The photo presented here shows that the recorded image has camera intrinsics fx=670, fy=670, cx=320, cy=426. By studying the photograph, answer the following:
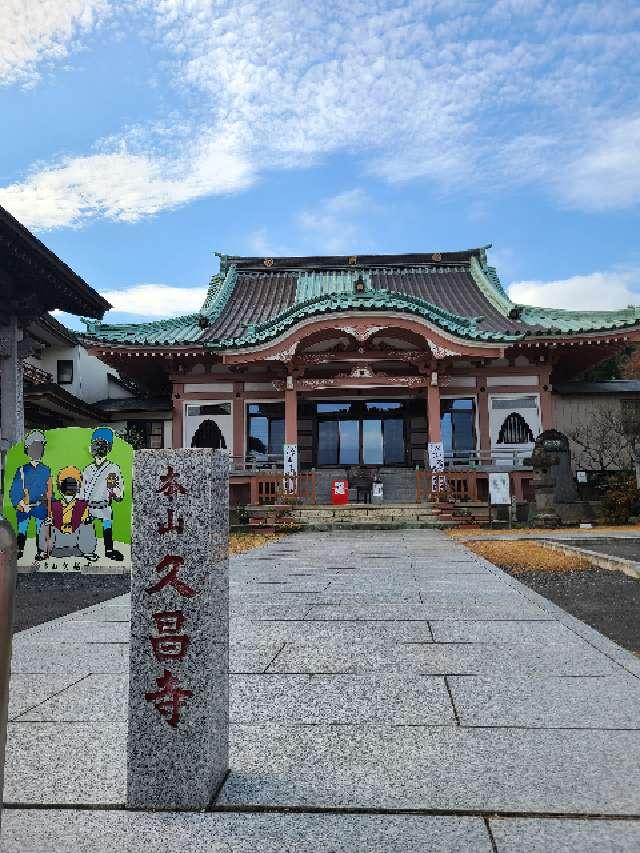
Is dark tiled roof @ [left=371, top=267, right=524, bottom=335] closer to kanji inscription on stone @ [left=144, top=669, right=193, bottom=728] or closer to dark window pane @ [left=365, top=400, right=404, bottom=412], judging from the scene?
dark window pane @ [left=365, top=400, right=404, bottom=412]

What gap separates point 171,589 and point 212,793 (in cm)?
75

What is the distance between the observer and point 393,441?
23312mm

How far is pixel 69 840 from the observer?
2.16 m

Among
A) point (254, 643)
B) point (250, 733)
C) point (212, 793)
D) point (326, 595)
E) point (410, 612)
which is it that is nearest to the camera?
point (212, 793)

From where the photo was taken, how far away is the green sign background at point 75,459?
29.0 ft

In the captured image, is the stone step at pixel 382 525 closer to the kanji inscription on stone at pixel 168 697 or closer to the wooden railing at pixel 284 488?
the wooden railing at pixel 284 488

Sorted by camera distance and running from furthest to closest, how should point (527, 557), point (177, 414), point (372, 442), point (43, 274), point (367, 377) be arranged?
point (372, 442) < point (177, 414) < point (367, 377) < point (527, 557) < point (43, 274)

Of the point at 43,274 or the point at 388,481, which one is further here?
the point at 388,481

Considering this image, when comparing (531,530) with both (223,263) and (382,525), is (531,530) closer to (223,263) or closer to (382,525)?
(382,525)

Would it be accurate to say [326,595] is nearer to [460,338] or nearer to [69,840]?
[69,840]

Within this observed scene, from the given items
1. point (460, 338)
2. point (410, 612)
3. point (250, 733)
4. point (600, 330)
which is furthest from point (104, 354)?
point (250, 733)

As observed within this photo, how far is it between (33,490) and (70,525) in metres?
0.67

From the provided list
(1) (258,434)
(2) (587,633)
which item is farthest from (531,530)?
(2) (587,633)

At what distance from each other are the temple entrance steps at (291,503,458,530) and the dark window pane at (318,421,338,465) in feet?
16.9
